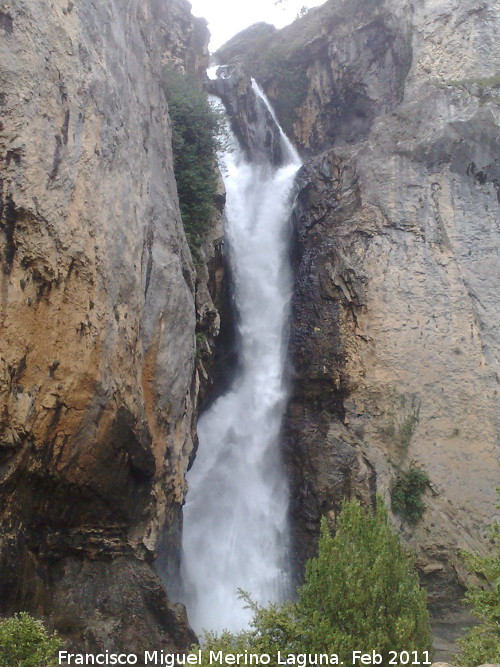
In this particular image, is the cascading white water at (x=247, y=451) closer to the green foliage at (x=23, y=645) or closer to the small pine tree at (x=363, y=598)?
the small pine tree at (x=363, y=598)

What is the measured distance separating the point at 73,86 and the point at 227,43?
31831mm

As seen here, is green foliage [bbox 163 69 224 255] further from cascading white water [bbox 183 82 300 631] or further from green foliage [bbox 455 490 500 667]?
green foliage [bbox 455 490 500 667]

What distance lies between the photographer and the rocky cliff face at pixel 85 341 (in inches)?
347

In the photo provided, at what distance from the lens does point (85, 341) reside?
9766 millimetres

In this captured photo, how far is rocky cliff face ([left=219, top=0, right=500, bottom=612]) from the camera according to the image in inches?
647

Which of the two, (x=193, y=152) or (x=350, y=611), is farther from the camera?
(x=193, y=152)

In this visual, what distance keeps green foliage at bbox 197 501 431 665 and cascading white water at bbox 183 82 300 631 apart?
426 centimetres

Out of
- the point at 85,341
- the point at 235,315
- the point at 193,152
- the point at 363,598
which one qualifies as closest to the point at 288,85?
the point at 193,152

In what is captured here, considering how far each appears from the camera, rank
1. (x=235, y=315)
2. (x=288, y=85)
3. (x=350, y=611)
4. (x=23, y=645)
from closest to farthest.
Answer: (x=23, y=645) → (x=350, y=611) → (x=235, y=315) → (x=288, y=85)

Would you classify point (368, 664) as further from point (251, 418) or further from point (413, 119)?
point (413, 119)

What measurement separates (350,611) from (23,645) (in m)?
4.58

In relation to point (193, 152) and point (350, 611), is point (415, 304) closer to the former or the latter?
point (193, 152)

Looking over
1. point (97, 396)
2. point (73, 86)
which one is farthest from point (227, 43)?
point (97, 396)

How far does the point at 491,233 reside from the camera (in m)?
19.0
